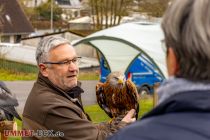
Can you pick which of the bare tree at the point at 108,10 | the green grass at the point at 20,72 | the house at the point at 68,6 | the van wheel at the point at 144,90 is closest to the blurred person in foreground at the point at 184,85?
the van wheel at the point at 144,90

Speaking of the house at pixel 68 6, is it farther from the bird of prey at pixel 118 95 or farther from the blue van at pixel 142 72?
the bird of prey at pixel 118 95

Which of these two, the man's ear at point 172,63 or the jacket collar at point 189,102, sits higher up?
the man's ear at point 172,63

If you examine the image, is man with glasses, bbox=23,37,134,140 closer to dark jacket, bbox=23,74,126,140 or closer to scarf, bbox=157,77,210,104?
dark jacket, bbox=23,74,126,140

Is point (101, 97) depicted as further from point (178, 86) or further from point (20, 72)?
point (20, 72)

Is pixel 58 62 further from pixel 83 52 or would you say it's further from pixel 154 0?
pixel 83 52

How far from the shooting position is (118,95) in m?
3.75

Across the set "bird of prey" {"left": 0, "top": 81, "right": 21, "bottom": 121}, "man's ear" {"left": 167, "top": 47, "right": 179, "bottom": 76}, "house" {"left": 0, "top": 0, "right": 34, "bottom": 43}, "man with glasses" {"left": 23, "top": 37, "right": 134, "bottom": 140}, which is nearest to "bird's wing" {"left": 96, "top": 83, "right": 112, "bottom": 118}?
"man with glasses" {"left": 23, "top": 37, "right": 134, "bottom": 140}

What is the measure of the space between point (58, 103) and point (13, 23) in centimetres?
4626

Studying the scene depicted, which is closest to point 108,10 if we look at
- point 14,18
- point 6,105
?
point 14,18

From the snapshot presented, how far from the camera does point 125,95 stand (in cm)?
373

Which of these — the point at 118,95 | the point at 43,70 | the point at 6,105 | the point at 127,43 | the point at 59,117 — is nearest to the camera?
the point at 59,117

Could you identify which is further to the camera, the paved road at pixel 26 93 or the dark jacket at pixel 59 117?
the paved road at pixel 26 93

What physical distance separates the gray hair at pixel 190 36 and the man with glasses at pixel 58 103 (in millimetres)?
1593

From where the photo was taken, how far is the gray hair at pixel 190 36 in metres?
1.72
